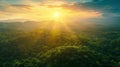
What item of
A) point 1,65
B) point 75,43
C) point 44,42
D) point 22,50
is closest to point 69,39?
point 75,43

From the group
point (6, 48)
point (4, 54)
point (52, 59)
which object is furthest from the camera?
point (6, 48)

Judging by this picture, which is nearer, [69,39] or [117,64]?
[117,64]

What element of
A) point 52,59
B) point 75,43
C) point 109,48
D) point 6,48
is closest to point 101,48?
point 109,48

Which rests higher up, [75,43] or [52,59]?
[52,59]

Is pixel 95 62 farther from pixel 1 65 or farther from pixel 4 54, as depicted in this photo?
pixel 4 54

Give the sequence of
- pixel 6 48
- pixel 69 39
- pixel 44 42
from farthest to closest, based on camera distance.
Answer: pixel 69 39, pixel 44 42, pixel 6 48

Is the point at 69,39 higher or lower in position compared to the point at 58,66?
lower

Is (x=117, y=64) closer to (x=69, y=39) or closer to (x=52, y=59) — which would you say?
(x=52, y=59)

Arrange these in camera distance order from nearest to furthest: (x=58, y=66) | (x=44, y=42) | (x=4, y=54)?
(x=58, y=66), (x=4, y=54), (x=44, y=42)

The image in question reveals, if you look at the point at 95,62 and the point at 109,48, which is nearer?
the point at 95,62
